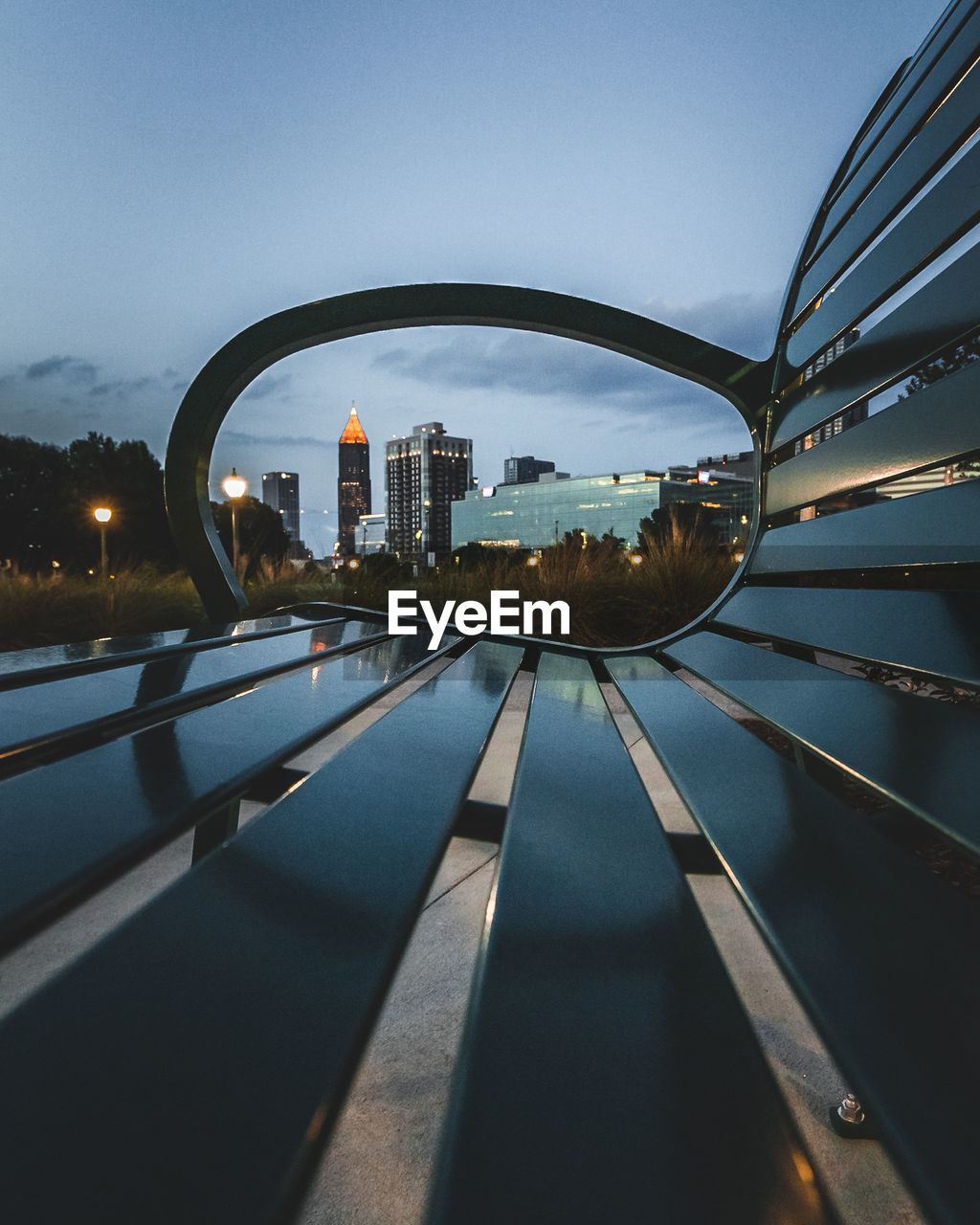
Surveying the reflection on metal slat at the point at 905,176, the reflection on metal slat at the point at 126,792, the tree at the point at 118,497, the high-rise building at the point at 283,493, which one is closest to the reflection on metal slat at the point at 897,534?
the reflection on metal slat at the point at 905,176

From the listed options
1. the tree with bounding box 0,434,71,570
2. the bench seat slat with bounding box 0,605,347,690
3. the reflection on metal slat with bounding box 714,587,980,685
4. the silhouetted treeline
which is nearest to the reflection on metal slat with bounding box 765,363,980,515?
the reflection on metal slat with bounding box 714,587,980,685

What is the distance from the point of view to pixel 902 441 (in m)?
0.89

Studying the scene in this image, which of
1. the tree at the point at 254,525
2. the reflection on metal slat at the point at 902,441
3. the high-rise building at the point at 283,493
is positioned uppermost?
the high-rise building at the point at 283,493

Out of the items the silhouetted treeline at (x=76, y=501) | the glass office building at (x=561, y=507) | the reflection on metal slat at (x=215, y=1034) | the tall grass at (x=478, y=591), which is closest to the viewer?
the reflection on metal slat at (x=215, y=1034)

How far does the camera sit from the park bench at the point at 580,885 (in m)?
0.25

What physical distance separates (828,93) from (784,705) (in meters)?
19.2

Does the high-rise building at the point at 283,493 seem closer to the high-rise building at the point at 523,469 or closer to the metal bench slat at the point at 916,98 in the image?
the high-rise building at the point at 523,469

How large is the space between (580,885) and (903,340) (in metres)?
0.94

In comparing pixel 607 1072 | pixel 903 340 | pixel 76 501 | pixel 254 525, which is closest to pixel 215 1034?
pixel 607 1072

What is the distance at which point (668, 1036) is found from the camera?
1.10 feet

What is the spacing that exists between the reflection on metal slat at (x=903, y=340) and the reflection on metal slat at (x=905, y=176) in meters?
0.20

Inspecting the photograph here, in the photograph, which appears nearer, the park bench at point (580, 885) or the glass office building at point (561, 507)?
the park bench at point (580, 885)

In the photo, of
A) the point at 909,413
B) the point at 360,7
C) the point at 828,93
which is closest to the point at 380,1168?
the point at 909,413

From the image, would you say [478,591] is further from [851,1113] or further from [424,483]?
[424,483]
